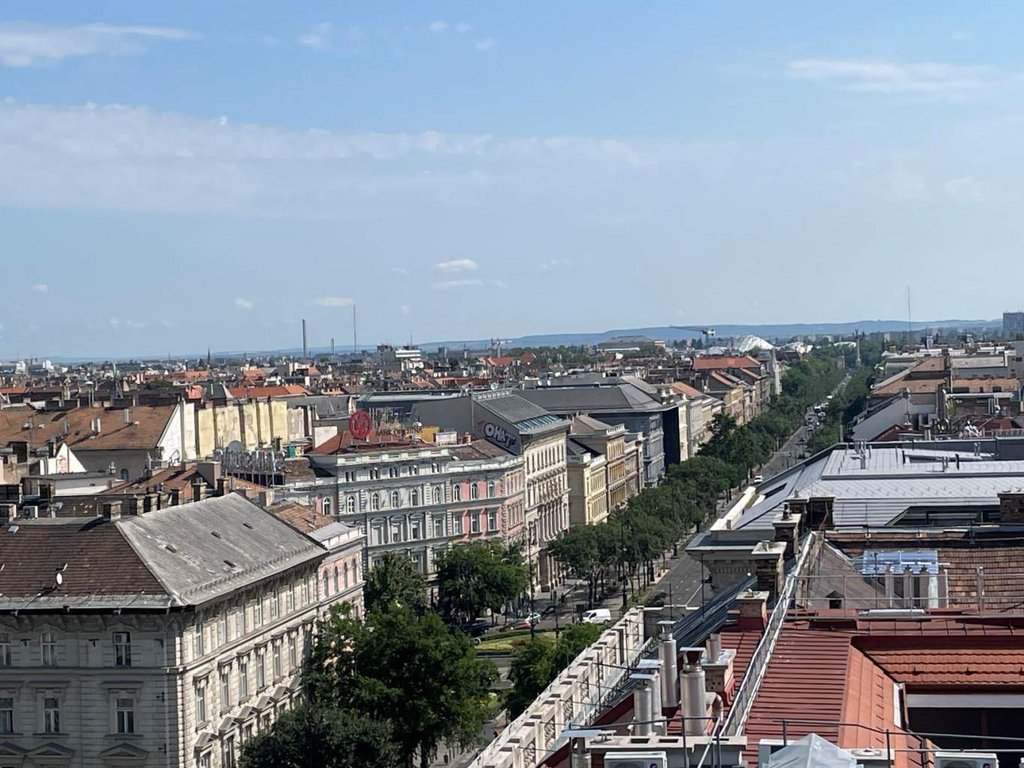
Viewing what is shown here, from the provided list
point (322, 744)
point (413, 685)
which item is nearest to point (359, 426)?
point (413, 685)

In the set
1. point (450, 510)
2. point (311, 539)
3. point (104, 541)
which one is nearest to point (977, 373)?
point (450, 510)

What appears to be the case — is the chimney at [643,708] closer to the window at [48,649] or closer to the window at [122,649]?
the window at [122,649]

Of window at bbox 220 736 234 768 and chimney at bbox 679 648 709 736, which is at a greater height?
chimney at bbox 679 648 709 736

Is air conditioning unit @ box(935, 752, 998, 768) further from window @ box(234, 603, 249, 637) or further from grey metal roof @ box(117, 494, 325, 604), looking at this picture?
window @ box(234, 603, 249, 637)

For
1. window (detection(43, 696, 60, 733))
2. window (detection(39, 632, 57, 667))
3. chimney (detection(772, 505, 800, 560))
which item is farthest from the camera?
window (detection(39, 632, 57, 667))

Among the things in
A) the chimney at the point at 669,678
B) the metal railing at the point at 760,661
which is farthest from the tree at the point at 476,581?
the chimney at the point at 669,678

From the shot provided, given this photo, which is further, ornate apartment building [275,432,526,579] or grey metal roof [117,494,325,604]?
ornate apartment building [275,432,526,579]

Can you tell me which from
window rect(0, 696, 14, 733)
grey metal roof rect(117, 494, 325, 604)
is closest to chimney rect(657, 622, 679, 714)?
grey metal roof rect(117, 494, 325, 604)
